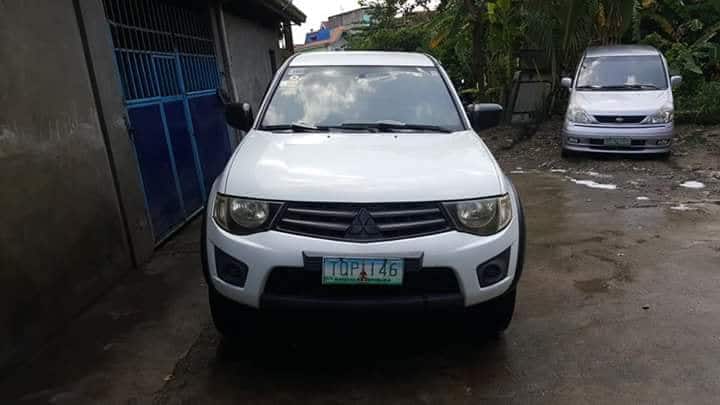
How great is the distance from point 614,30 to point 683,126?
2926 millimetres

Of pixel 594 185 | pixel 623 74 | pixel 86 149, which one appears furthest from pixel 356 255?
pixel 623 74

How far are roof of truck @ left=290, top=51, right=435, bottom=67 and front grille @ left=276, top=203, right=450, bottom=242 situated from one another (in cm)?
190

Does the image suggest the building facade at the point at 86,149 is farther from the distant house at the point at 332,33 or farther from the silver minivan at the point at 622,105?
the distant house at the point at 332,33

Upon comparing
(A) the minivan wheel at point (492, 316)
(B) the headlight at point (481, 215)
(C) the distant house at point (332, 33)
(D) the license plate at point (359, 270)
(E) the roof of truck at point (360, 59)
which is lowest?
(A) the minivan wheel at point (492, 316)

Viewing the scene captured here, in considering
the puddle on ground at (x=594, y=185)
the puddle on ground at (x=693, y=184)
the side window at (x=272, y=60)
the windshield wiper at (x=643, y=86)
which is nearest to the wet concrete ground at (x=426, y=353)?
the puddle on ground at (x=594, y=185)

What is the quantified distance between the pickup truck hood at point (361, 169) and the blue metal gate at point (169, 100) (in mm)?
2142

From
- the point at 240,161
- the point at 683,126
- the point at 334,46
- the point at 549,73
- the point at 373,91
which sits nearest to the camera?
the point at 240,161

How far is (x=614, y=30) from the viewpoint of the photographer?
11.6m

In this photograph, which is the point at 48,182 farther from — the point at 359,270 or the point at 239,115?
the point at 359,270

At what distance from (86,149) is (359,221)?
2.48m

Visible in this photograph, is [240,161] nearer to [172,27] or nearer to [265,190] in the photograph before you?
[265,190]

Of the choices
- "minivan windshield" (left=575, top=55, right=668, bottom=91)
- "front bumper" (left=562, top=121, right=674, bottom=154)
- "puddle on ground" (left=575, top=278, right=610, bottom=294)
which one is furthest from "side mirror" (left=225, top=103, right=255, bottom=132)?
"minivan windshield" (left=575, top=55, right=668, bottom=91)

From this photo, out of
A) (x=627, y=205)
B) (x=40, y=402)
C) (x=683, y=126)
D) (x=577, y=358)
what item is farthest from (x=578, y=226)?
(x=683, y=126)

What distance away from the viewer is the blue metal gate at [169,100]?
4824 mm
